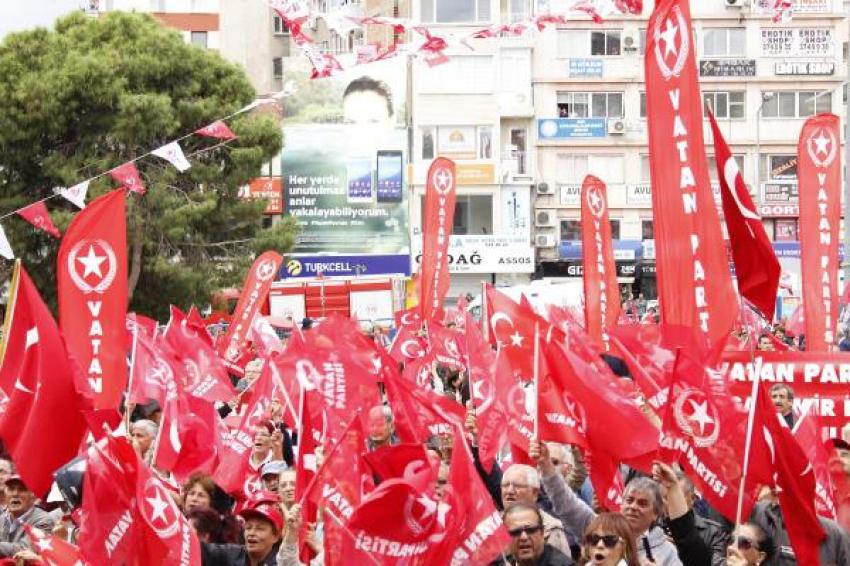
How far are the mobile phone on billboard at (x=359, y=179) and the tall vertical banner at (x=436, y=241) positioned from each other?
30509mm

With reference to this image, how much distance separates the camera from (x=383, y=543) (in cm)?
794

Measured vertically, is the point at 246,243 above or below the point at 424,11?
below

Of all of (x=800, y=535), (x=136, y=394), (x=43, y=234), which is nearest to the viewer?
(x=800, y=535)

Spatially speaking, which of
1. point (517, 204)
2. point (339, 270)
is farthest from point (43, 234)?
point (517, 204)

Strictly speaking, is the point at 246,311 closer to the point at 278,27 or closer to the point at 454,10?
the point at 454,10

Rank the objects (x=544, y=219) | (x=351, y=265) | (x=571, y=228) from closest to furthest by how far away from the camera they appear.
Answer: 1. (x=351, y=265)
2. (x=544, y=219)
3. (x=571, y=228)

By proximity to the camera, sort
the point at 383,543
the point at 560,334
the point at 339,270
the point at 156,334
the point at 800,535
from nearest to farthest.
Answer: the point at 383,543
the point at 800,535
the point at 560,334
the point at 156,334
the point at 339,270

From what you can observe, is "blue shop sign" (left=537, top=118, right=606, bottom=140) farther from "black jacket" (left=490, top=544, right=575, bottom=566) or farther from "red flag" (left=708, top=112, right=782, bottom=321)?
"black jacket" (left=490, top=544, right=575, bottom=566)

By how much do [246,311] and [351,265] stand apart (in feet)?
106

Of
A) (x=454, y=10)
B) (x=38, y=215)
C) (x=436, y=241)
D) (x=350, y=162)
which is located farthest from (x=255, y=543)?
(x=454, y=10)

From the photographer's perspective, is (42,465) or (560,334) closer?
(42,465)

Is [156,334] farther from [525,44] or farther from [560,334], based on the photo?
[525,44]

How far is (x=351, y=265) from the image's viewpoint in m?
55.1

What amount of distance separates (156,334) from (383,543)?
10.3m
